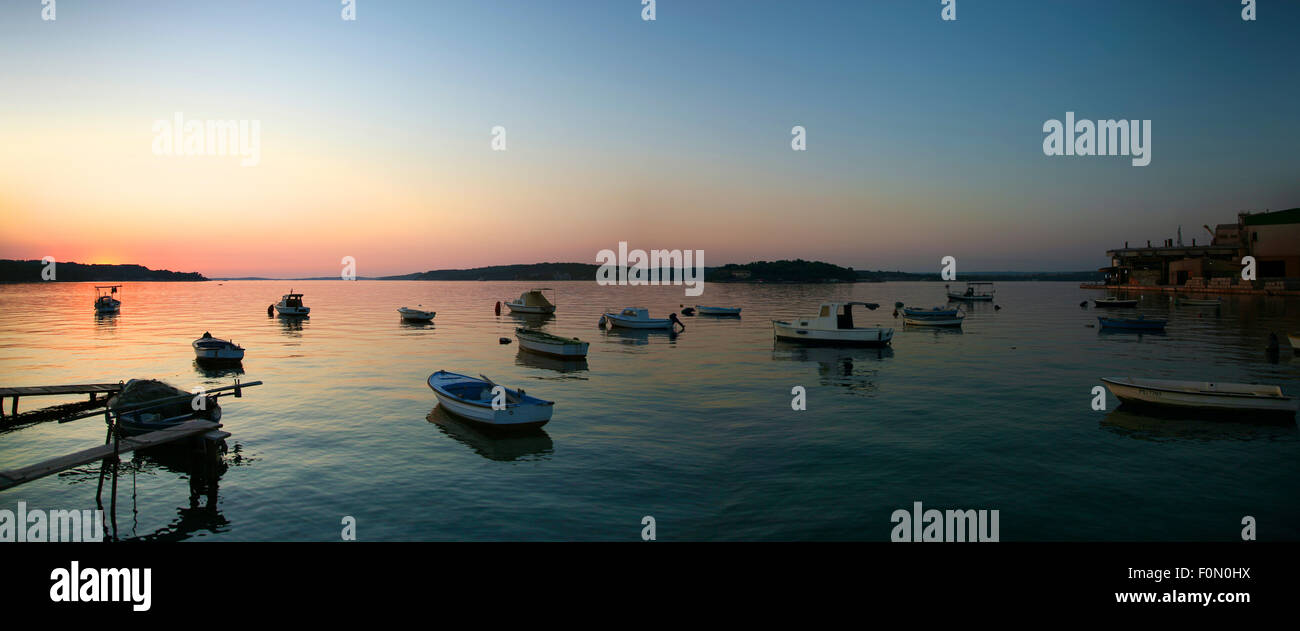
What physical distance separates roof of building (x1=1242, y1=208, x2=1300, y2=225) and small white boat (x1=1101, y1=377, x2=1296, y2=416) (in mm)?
139457

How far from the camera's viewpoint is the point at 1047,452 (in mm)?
22375

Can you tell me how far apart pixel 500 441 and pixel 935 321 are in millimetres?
63789

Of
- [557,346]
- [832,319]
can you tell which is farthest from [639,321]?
[557,346]

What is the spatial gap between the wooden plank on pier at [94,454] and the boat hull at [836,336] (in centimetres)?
4348

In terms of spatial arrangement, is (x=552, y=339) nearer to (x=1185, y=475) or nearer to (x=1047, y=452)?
(x=1047, y=452)

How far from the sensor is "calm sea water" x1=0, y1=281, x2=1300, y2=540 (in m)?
16.4

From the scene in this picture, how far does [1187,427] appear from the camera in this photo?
84.8 ft

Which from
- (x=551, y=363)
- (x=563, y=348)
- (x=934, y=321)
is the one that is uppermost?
(x=934, y=321)

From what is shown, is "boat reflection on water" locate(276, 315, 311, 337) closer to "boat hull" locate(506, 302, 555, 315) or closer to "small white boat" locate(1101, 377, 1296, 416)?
"boat hull" locate(506, 302, 555, 315)

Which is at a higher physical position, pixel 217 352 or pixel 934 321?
pixel 934 321

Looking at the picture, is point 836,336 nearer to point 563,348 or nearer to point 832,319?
point 832,319

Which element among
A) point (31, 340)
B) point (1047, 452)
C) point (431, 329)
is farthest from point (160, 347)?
point (1047, 452)

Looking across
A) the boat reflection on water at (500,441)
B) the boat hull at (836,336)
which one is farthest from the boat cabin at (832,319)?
the boat reflection on water at (500,441)
